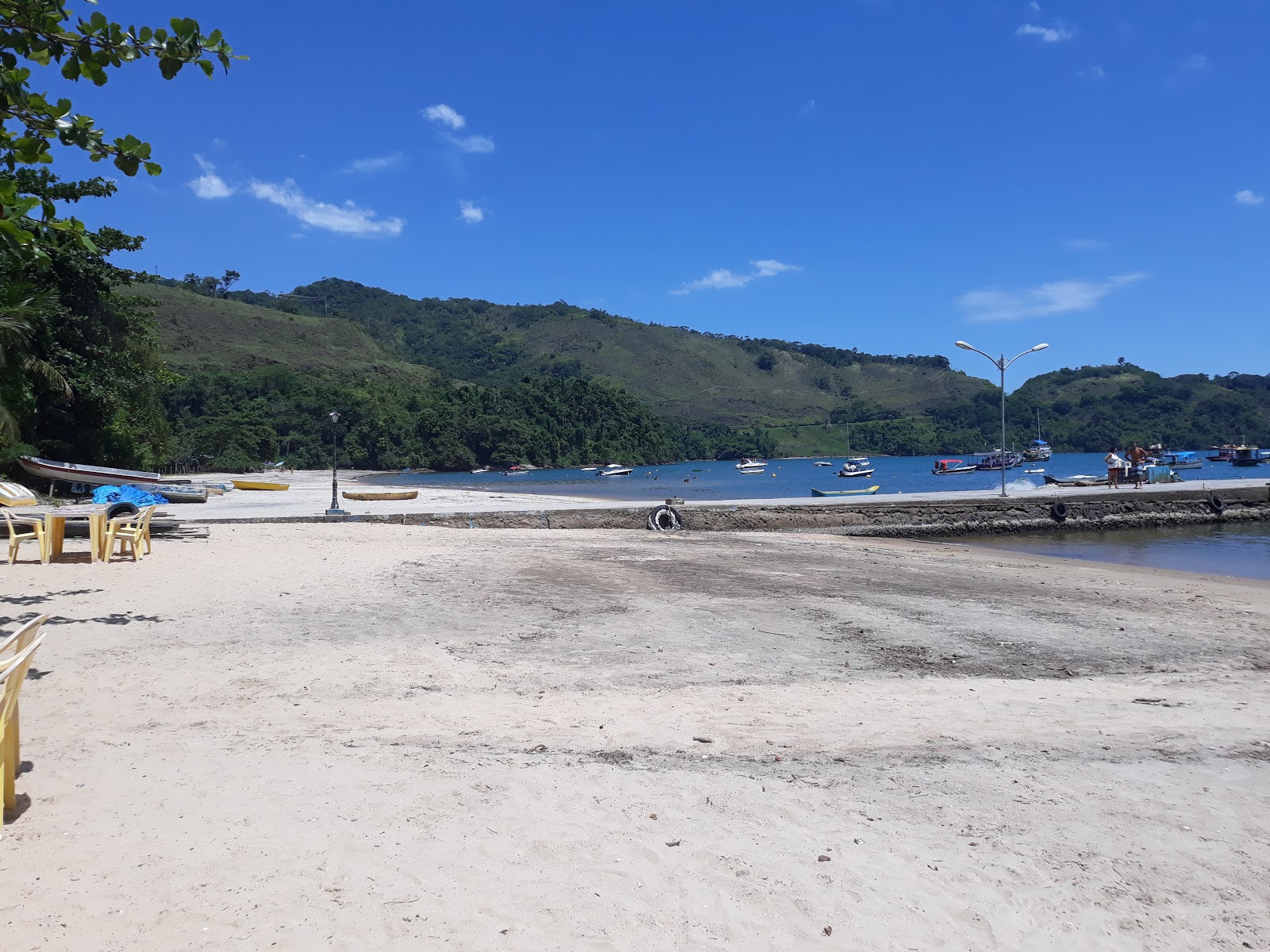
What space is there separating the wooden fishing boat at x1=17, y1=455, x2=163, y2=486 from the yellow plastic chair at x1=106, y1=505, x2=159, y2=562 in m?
10.3

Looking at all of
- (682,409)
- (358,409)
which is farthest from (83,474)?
(682,409)

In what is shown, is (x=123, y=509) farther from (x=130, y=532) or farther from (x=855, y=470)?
(x=855, y=470)

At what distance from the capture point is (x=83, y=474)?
22.3 m

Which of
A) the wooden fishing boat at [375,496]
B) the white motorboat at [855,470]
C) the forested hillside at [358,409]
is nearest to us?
the wooden fishing boat at [375,496]

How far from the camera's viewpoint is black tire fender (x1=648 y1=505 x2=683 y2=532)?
1056 inches

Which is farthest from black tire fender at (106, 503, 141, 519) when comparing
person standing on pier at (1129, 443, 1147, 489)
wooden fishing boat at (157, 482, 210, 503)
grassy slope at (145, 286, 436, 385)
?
grassy slope at (145, 286, 436, 385)

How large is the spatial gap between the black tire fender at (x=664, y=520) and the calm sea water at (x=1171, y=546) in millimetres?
10280

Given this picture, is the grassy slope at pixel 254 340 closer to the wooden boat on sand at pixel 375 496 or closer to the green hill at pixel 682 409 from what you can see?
the green hill at pixel 682 409

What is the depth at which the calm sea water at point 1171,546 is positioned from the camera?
21438mm

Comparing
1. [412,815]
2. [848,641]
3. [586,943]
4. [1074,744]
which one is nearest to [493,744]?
[412,815]

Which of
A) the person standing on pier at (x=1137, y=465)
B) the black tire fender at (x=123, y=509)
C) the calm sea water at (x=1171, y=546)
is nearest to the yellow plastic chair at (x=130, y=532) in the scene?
the black tire fender at (x=123, y=509)

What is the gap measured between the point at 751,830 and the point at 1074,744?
2788 millimetres

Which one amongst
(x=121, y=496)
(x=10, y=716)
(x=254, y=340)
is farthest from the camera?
(x=254, y=340)

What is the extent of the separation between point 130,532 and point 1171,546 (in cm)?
2811
